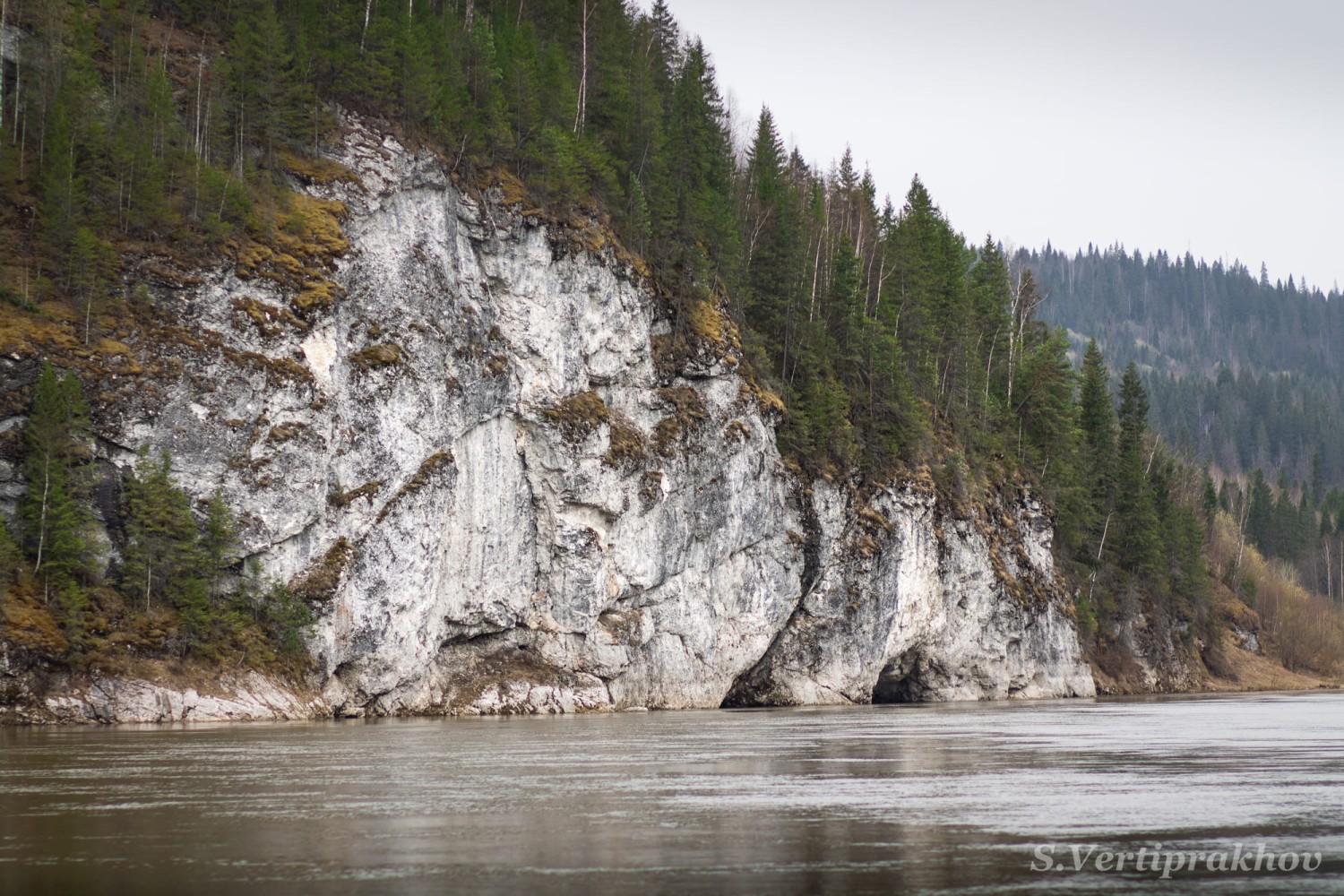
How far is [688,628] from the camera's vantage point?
61.3 metres

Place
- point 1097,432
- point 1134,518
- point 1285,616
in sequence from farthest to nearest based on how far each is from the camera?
point 1285,616 → point 1097,432 → point 1134,518

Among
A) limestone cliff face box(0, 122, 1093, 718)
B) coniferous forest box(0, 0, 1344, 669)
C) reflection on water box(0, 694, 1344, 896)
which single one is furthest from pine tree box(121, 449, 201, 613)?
reflection on water box(0, 694, 1344, 896)

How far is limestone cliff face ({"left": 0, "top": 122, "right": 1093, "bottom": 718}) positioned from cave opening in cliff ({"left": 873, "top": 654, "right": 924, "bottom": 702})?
468 mm

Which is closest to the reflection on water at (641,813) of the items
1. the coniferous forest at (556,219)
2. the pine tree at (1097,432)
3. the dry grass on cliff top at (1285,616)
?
the coniferous forest at (556,219)

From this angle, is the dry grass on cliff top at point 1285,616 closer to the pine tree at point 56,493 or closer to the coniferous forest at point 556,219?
the coniferous forest at point 556,219

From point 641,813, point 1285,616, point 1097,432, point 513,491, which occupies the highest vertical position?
point 1097,432

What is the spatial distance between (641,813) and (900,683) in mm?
64970

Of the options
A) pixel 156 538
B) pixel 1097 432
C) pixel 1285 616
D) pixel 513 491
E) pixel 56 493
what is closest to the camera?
pixel 56 493

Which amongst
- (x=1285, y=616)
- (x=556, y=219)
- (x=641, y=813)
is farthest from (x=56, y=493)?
(x=1285, y=616)

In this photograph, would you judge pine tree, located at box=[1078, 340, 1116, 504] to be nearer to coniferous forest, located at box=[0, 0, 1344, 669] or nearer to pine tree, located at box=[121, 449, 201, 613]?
coniferous forest, located at box=[0, 0, 1344, 669]

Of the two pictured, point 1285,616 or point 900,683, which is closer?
point 900,683

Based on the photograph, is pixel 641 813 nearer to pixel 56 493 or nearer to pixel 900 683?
pixel 56 493

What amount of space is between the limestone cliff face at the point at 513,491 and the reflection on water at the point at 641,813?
15.8 metres

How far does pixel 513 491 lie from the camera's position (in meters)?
55.0
